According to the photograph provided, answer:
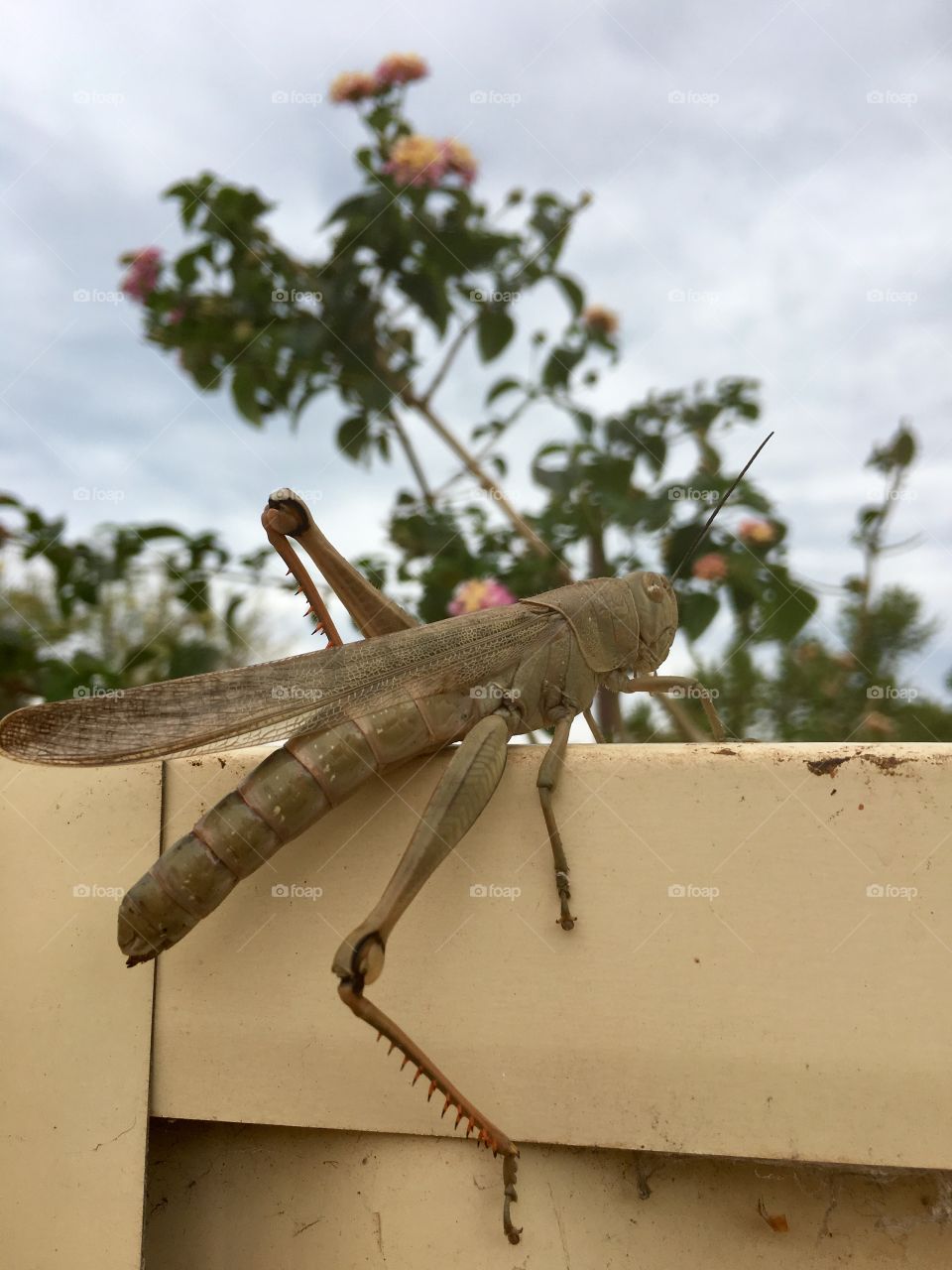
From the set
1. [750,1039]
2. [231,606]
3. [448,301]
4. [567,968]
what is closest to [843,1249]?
[750,1039]

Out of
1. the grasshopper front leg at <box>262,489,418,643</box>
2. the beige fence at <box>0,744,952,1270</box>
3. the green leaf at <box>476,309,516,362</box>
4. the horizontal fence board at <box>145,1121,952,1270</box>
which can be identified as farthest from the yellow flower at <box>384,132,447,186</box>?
the horizontal fence board at <box>145,1121,952,1270</box>

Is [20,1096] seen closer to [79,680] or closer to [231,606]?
[79,680]

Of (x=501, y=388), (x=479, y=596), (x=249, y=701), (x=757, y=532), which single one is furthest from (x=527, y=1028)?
(x=501, y=388)

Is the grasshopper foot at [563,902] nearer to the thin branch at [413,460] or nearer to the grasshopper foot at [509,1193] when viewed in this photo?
the grasshopper foot at [509,1193]

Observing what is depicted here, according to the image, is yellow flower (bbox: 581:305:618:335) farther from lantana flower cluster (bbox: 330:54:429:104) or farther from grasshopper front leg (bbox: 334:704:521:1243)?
grasshopper front leg (bbox: 334:704:521:1243)

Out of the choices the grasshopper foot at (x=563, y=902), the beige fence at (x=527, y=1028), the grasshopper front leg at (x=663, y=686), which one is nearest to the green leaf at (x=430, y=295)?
the grasshopper front leg at (x=663, y=686)
